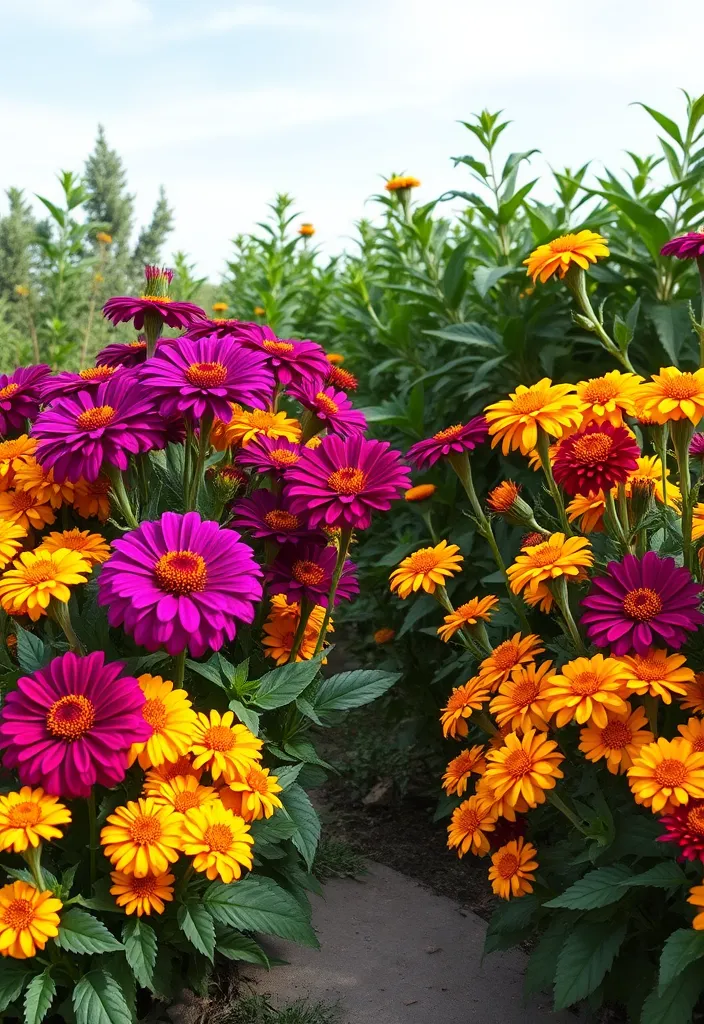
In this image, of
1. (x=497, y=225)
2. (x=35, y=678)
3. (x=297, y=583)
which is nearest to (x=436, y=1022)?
(x=297, y=583)

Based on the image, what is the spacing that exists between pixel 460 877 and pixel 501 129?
2.44 metres

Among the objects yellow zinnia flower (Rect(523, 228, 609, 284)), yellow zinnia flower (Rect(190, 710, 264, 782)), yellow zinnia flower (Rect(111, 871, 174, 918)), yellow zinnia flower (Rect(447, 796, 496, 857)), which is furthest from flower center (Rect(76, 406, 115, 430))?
yellow zinnia flower (Rect(447, 796, 496, 857))

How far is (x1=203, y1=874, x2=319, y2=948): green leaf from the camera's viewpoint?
1.83 meters

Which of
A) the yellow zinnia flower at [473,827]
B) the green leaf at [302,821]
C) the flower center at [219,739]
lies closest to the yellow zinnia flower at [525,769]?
the yellow zinnia flower at [473,827]

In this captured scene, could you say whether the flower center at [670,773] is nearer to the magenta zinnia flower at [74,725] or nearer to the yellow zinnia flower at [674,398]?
the yellow zinnia flower at [674,398]

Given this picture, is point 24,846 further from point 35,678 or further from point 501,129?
point 501,129

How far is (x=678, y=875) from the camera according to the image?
1.64 meters

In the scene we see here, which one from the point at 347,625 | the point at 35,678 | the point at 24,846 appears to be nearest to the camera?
the point at 24,846

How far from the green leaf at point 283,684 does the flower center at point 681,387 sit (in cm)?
90

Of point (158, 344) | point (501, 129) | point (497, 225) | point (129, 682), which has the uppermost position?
point (501, 129)

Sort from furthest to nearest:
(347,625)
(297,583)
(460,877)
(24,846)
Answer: (347,625) → (460,877) → (297,583) → (24,846)

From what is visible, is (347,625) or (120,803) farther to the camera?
(347,625)

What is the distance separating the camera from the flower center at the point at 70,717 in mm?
1633

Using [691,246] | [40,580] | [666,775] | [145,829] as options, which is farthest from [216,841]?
[691,246]
